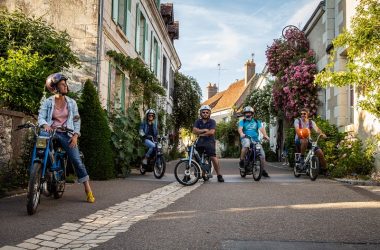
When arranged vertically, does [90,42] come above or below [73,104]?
above

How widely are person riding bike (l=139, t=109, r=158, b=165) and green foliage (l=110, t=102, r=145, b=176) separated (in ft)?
0.62

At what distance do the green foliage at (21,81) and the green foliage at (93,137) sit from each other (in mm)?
1972

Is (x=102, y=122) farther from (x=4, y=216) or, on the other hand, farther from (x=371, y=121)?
(x=371, y=121)

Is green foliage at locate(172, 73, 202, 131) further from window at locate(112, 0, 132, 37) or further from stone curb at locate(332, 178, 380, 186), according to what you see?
stone curb at locate(332, 178, 380, 186)

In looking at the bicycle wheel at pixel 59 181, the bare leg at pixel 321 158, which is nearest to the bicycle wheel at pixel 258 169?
the bare leg at pixel 321 158

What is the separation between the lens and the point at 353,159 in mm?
10516

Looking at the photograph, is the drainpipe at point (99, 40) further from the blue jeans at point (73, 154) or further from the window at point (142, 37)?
the blue jeans at point (73, 154)

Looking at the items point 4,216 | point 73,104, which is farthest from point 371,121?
point 4,216

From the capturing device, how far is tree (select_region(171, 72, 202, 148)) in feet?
102

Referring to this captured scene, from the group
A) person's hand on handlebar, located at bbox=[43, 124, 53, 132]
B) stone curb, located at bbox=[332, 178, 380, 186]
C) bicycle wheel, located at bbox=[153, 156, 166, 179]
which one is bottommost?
stone curb, located at bbox=[332, 178, 380, 186]

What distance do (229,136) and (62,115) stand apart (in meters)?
39.4

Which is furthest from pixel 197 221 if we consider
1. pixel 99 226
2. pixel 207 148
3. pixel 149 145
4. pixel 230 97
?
pixel 230 97

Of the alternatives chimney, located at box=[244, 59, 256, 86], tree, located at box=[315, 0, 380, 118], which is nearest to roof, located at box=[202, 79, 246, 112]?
chimney, located at box=[244, 59, 256, 86]

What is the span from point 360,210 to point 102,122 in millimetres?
5992
